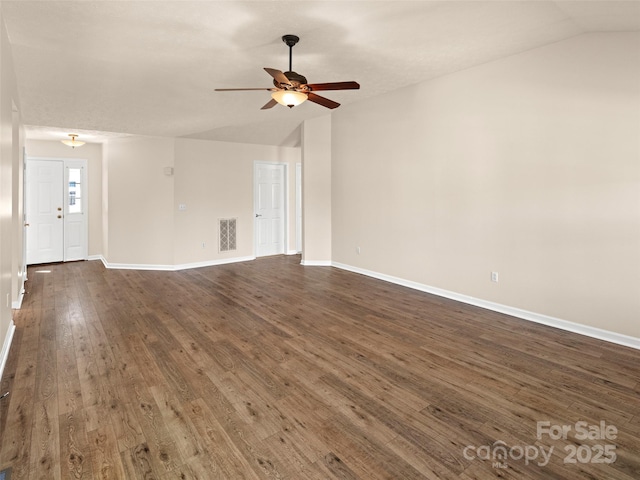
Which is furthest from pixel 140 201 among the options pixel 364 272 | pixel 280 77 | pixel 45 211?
pixel 280 77

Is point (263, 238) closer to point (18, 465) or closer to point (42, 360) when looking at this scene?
point (42, 360)

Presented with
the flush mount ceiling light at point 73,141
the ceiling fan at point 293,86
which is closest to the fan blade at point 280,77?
the ceiling fan at point 293,86

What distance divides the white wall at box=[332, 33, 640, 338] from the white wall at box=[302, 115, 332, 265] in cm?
113

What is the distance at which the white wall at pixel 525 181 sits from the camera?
322cm

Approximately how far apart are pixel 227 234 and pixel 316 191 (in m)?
2.09

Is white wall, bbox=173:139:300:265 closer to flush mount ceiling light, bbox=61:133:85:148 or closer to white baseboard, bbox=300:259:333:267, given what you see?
white baseboard, bbox=300:259:333:267

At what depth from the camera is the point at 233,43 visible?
336cm

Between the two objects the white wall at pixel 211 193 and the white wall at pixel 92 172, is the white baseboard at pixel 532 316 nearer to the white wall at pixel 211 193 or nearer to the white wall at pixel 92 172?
the white wall at pixel 211 193

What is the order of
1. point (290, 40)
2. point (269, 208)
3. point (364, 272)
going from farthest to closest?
point (269, 208), point (364, 272), point (290, 40)

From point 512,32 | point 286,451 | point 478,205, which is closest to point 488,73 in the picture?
point 512,32

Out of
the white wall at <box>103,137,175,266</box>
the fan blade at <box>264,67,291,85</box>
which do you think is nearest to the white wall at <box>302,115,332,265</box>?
the white wall at <box>103,137,175,266</box>

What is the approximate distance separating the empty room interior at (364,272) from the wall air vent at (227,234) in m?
1.07

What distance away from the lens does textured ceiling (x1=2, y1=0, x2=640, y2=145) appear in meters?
2.82

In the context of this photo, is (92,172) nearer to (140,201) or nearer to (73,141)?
(73,141)
